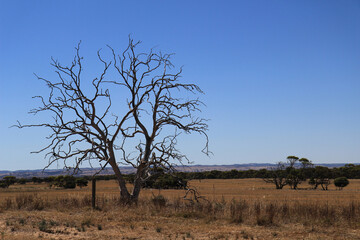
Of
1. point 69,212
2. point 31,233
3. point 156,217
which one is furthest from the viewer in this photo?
point 69,212

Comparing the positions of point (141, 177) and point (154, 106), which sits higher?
point (154, 106)

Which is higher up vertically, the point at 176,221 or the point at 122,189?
the point at 122,189

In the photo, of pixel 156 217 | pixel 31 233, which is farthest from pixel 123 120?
pixel 31 233

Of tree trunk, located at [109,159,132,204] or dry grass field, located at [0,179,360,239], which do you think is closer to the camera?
dry grass field, located at [0,179,360,239]

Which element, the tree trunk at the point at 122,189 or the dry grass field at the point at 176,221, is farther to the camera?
the tree trunk at the point at 122,189

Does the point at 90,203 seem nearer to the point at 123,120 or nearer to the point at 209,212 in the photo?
the point at 123,120

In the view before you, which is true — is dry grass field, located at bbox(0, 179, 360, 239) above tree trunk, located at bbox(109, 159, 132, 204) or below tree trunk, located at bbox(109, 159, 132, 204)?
below

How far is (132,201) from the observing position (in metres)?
18.7

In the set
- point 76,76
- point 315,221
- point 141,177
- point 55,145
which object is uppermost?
point 76,76

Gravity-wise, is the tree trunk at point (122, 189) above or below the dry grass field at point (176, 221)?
above

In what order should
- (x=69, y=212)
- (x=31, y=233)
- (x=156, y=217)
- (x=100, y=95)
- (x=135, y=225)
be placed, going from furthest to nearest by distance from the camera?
(x=100, y=95), (x=69, y=212), (x=156, y=217), (x=135, y=225), (x=31, y=233)

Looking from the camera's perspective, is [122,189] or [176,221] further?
[122,189]

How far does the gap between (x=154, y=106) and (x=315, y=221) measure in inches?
360

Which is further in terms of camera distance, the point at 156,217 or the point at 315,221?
the point at 156,217
